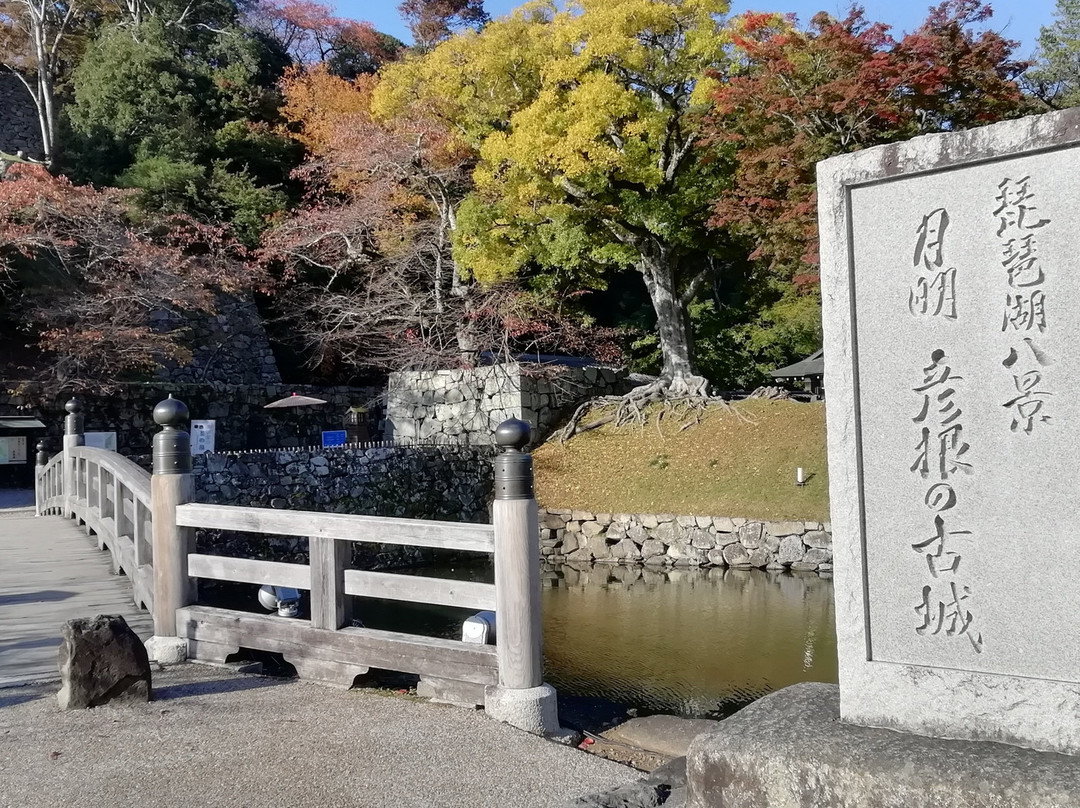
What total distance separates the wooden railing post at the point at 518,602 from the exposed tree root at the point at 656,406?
469 inches

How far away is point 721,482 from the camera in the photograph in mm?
13906

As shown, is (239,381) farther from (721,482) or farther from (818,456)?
(818,456)

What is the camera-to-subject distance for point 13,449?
1530cm

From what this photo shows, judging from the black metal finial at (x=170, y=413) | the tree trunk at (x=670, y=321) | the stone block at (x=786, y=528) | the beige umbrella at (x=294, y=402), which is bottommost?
the stone block at (x=786, y=528)

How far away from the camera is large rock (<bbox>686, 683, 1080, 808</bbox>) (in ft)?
7.50

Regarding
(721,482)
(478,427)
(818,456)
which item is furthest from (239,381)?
(818,456)

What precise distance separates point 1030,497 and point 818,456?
11.6 metres

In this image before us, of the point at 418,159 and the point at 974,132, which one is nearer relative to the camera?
the point at 974,132

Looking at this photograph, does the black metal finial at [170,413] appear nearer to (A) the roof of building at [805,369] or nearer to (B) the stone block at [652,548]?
(B) the stone block at [652,548]

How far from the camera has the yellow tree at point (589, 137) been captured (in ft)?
48.1

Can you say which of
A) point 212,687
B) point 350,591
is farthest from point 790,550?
point 212,687

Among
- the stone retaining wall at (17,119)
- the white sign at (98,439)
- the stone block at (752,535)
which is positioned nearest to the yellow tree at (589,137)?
the stone block at (752,535)

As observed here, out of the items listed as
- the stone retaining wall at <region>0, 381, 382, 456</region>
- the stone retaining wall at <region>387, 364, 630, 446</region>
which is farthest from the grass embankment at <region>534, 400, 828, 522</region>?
the stone retaining wall at <region>0, 381, 382, 456</region>

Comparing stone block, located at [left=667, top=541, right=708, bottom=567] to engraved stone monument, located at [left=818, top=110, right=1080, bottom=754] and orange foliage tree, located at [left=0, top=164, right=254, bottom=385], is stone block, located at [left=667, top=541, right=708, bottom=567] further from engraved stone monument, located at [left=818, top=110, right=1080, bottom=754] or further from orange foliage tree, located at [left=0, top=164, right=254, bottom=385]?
engraved stone monument, located at [left=818, top=110, right=1080, bottom=754]
